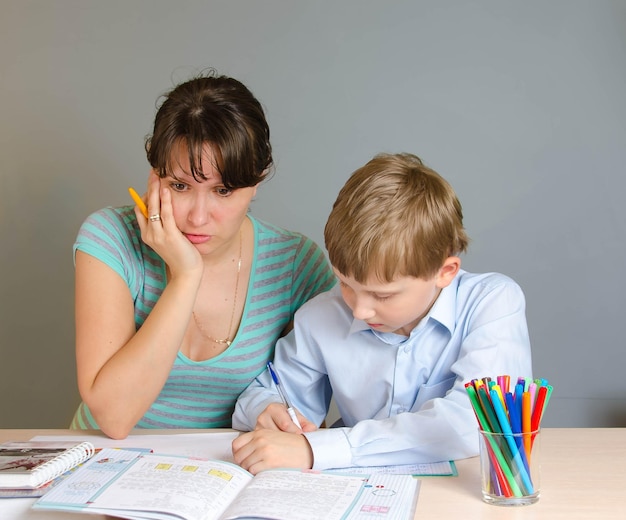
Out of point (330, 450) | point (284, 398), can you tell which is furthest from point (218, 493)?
point (284, 398)

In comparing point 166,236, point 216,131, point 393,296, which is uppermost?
point 216,131

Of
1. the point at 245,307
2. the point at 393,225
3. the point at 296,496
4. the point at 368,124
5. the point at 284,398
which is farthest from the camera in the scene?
the point at 368,124

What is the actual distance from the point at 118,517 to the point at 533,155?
1662mm

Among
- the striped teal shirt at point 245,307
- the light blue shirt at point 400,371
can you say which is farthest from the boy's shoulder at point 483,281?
the striped teal shirt at point 245,307

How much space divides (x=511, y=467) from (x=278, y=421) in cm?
42

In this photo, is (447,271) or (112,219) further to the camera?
(112,219)

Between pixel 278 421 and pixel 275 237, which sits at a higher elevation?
→ pixel 275 237

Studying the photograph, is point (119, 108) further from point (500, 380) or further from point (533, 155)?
point (500, 380)

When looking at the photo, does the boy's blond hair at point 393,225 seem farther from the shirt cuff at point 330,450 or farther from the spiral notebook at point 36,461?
the spiral notebook at point 36,461

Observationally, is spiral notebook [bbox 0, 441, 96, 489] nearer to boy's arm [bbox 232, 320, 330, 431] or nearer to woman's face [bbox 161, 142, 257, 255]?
boy's arm [bbox 232, 320, 330, 431]

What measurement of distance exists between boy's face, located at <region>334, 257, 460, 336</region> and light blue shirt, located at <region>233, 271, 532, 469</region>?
0.17ft

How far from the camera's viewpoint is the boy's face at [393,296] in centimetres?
128

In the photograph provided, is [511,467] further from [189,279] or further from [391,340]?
[189,279]

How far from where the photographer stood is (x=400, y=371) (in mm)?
1431
